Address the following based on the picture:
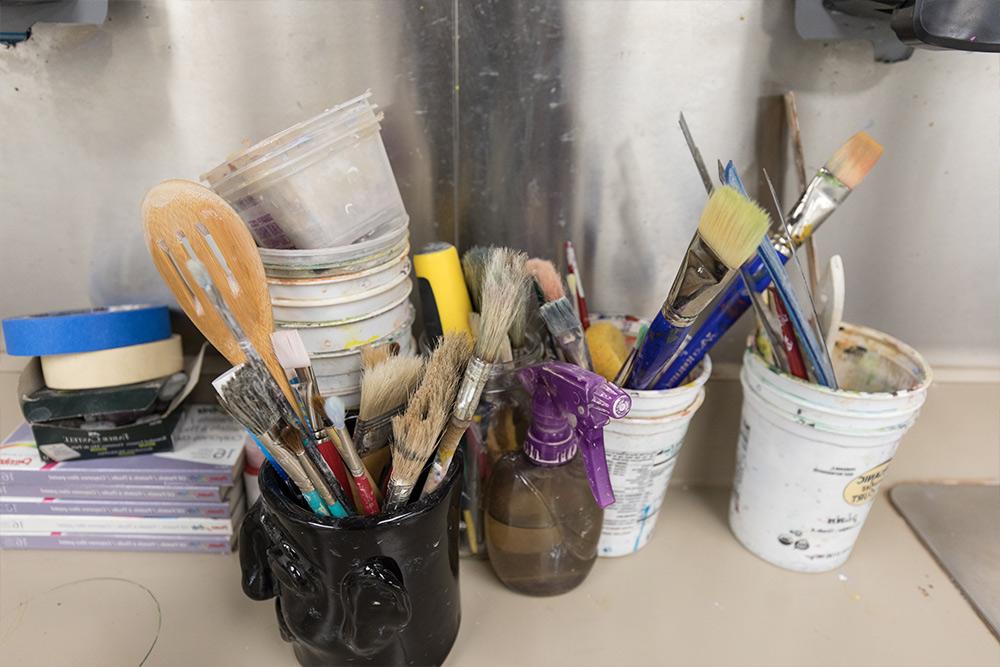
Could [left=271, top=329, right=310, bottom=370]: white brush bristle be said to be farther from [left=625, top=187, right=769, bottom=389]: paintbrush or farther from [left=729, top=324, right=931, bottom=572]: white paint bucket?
[left=729, top=324, right=931, bottom=572]: white paint bucket

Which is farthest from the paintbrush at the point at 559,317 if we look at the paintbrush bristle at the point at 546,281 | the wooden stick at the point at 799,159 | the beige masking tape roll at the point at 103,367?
the beige masking tape roll at the point at 103,367

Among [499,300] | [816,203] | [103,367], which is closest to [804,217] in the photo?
[816,203]

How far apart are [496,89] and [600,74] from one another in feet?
0.29

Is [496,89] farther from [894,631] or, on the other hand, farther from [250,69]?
[894,631]

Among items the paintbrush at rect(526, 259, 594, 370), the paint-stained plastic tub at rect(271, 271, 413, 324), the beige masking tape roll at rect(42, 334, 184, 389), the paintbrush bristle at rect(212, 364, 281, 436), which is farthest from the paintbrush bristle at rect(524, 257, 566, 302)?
the beige masking tape roll at rect(42, 334, 184, 389)

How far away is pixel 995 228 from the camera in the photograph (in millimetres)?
650

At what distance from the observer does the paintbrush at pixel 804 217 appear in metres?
0.54

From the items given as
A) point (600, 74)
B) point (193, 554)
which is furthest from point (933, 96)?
point (193, 554)

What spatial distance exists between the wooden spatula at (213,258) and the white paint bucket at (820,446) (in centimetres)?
37

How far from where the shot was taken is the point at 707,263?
44cm

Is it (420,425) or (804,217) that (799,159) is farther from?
(420,425)

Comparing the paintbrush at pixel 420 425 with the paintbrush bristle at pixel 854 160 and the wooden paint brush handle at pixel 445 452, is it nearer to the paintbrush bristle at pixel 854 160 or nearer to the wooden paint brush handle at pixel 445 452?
the wooden paint brush handle at pixel 445 452

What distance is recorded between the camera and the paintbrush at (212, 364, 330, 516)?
0.39 metres

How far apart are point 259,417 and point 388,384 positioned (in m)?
0.08
